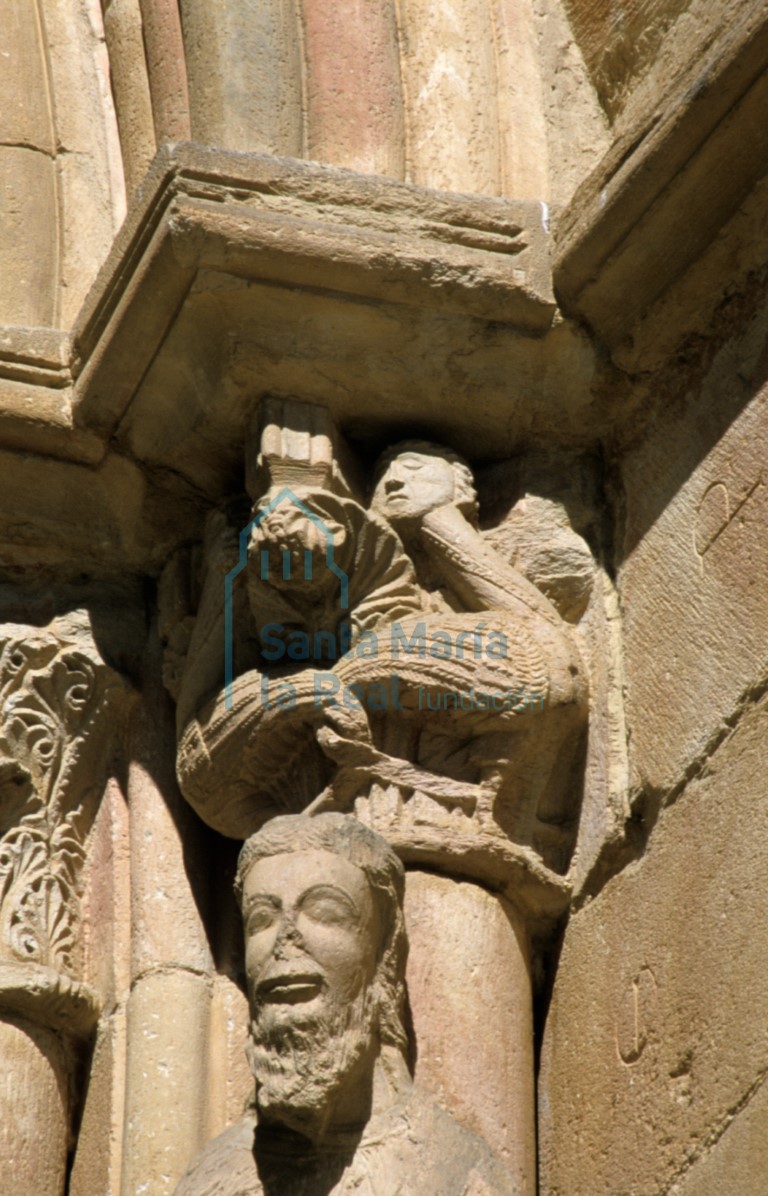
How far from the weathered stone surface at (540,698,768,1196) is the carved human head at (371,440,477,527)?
647 mm

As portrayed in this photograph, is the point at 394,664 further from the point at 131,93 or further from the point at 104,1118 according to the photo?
the point at 131,93

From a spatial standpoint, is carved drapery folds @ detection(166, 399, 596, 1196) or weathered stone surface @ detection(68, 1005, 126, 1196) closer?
carved drapery folds @ detection(166, 399, 596, 1196)

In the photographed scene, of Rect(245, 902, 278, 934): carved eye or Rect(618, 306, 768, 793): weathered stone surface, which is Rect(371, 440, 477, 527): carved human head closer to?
Rect(618, 306, 768, 793): weathered stone surface

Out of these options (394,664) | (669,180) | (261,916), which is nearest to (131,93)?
(669,180)

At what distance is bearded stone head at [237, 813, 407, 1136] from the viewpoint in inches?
125

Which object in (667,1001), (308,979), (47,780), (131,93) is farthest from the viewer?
(131,93)

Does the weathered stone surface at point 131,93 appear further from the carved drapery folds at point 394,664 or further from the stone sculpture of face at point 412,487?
the stone sculpture of face at point 412,487

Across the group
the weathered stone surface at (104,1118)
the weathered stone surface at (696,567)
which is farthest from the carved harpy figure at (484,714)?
the weathered stone surface at (104,1118)

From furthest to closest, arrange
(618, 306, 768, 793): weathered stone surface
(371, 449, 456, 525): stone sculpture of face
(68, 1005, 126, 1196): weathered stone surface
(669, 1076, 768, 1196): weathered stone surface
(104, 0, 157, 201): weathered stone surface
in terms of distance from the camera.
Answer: (104, 0, 157, 201): weathered stone surface → (371, 449, 456, 525): stone sculpture of face → (68, 1005, 126, 1196): weathered stone surface → (618, 306, 768, 793): weathered stone surface → (669, 1076, 768, 1196): weathered stone surface

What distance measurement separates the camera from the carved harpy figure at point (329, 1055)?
3158 mm

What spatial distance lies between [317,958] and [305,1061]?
137mm

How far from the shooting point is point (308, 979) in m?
3.18

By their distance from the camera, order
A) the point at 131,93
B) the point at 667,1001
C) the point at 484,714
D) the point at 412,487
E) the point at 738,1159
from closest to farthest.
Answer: the point at 738,1159 < the point at 667,1001 < the point at 484,714 < the point at 412,487 < the point at 131,93

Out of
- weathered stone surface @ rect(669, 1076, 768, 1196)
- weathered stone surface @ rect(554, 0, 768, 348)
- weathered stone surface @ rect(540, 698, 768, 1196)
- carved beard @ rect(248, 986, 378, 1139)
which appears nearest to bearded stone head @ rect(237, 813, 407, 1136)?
carved beard @ rect(248, 986, 378, 1139)
